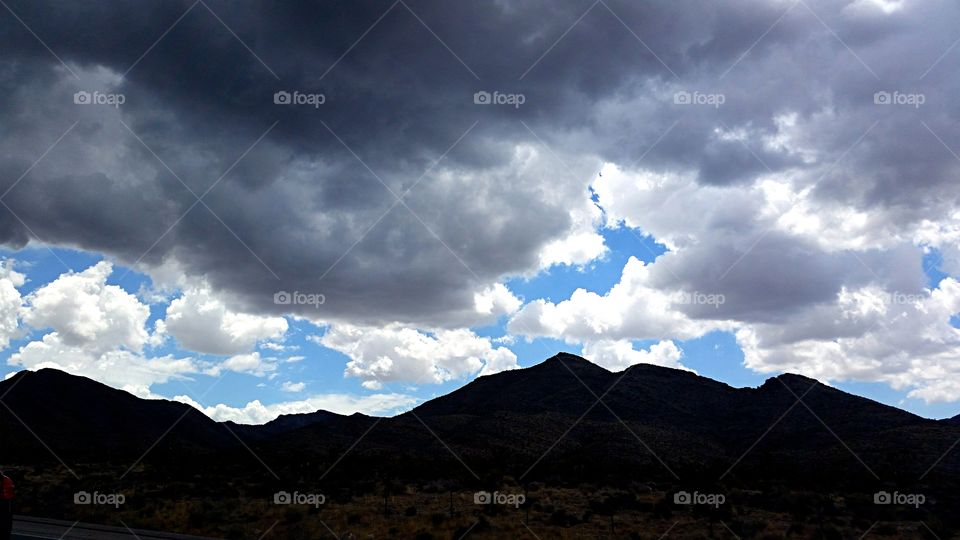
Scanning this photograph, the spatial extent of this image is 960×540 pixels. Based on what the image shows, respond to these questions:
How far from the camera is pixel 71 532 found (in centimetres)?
2016

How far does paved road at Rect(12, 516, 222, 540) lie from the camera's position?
18.8 metres

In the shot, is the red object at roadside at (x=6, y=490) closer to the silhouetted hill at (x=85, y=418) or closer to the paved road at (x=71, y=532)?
the paved road at (x=71, y=532)

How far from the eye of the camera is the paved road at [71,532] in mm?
18823

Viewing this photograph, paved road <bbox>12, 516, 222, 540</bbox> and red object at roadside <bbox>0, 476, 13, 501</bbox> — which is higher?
red object at roadside <bbox>0, 476, 13, 501</bbox>

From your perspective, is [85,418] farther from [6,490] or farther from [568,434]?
[6,490]

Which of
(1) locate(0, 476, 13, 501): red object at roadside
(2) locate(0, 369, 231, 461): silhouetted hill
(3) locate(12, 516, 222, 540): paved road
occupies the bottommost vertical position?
(3) locate(12, 516, 222, 540): paved road

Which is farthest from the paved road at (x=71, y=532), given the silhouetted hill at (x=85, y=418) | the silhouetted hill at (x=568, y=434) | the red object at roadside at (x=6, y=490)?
the silhouetted hill at (x=85, y=418)

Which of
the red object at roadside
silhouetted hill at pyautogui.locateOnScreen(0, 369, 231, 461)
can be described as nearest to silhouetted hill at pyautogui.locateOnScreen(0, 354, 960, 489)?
silhouetted hill at pyautogui.locateOnScreen(0, 369, 231, 461)

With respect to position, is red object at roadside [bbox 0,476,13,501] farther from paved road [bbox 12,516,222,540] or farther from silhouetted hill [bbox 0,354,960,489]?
silhouetted hill [bbox 0,354,960,489]

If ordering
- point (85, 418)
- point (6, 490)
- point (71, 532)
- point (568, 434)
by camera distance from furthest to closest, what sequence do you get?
point (85, 418) → point (568, 434) → point (71, 532) → point (6, 490)

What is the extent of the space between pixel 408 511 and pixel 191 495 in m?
12.9

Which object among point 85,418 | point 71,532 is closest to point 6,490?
point 71,532

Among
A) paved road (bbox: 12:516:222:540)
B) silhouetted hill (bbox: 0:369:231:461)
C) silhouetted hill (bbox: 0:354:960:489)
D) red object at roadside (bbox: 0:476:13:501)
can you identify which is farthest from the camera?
silhouetted hill (bbox: 0:369:231:461)

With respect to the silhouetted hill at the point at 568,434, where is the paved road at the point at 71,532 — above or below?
below
